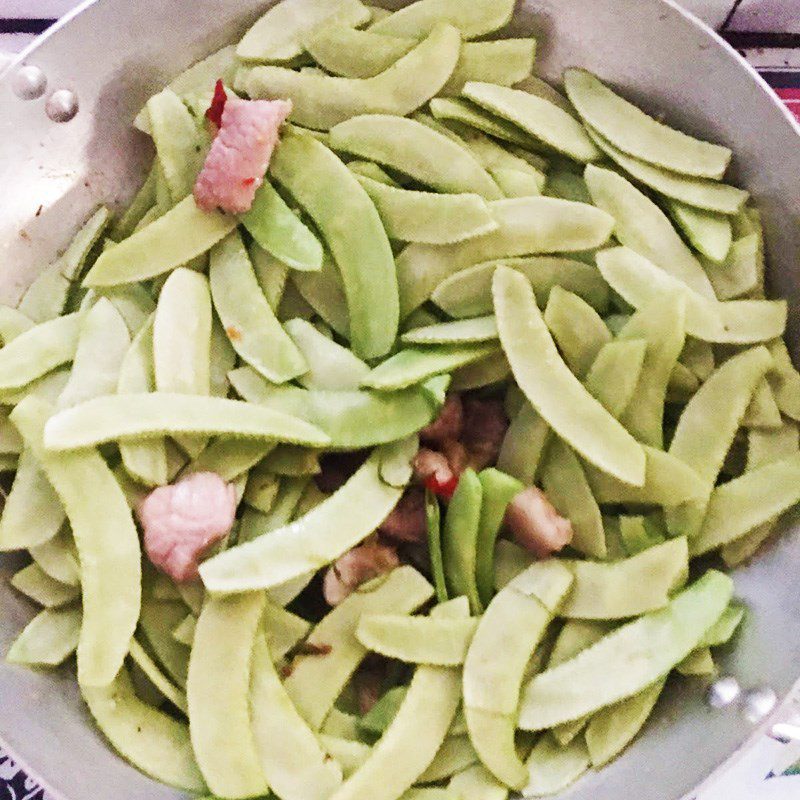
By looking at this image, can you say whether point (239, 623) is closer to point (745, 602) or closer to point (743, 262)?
point (745, 602)

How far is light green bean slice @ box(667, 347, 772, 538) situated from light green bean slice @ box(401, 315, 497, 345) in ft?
0.72

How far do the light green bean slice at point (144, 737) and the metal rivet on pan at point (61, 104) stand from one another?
618 mm

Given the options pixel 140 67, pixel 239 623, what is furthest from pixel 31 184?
pixel 239 623

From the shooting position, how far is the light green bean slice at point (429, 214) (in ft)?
3.02

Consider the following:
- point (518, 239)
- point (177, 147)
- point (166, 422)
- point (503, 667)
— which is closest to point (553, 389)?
point (518, 239)

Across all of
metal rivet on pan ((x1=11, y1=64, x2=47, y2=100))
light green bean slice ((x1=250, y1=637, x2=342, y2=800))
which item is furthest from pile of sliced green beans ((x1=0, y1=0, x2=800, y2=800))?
metal rivet on pan ((x1=11, y1=64, x2=47, y2=100))

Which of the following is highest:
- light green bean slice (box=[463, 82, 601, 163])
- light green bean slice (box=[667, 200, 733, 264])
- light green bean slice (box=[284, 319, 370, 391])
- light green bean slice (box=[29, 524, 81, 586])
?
light green bean slice (box=[463, 82, 601, 163])

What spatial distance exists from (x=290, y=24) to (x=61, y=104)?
273 millimetres

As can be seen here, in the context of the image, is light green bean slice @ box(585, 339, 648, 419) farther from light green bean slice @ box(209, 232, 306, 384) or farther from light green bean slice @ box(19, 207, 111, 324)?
light green bean slice @ box(19, 207, 111, 324)

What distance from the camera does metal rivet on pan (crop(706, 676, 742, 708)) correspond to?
849mm

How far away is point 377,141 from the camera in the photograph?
0.98 m

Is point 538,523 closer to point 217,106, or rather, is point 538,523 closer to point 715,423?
point 715,423

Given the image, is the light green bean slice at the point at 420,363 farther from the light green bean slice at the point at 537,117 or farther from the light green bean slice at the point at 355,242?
the light green bean slice at the point at 537,117

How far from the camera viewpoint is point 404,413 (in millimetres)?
896
